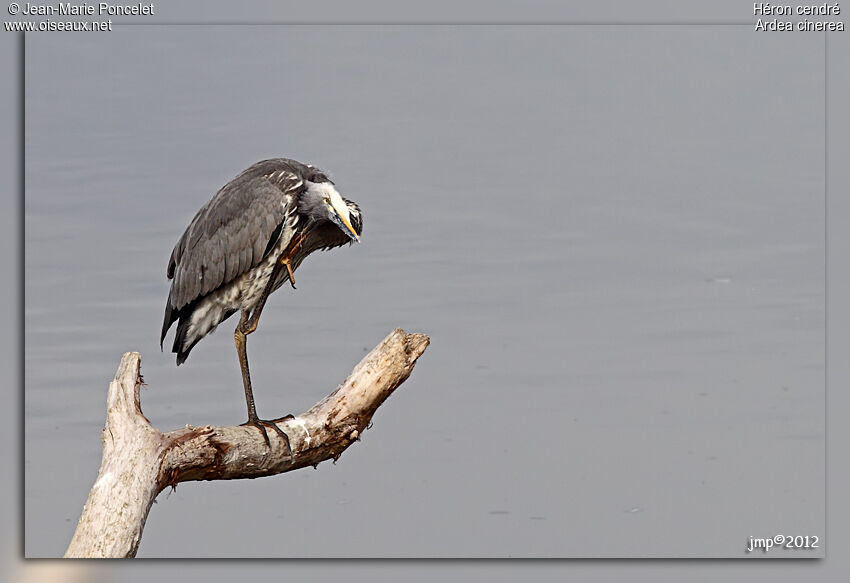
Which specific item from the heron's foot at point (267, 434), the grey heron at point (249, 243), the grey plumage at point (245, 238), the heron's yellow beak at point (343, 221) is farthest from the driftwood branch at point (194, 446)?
the grey plumage at point (245, 238)

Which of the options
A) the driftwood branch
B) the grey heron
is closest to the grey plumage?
the grey heron

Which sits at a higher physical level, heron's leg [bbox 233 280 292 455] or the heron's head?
the heron's head

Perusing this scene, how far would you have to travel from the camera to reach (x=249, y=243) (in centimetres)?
493

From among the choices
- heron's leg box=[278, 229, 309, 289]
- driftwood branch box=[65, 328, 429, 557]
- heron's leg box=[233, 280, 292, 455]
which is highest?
heron's leg box=[278, 229, 309, 289]

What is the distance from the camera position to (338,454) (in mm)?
4840

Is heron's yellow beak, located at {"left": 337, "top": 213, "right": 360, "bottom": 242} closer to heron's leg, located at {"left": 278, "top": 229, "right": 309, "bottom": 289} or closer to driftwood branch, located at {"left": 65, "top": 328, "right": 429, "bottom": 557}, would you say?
heron's leg, located at {"left": 278, "top": 229, "right": 309, "bottom": 289}

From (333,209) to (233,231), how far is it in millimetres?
455

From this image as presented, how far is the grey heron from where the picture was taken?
491 centimetres

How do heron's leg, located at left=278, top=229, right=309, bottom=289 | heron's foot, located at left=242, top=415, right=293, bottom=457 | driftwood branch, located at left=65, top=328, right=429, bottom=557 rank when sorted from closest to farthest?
1. driftwood branch, located at left=65, top=328, right=429, bottom=557
2. heron's foot, located at left=242, top=415, right=293, bottom=457
3. heron's leg, located at left=278, top=229, right=309, bottom=289

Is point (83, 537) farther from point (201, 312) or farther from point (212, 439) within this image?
point (201, 312)

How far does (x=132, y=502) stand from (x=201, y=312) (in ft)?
4.58

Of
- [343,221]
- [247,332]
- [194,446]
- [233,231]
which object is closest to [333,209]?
[343,221]

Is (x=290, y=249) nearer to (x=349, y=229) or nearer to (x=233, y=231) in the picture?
(x=233, y=231)

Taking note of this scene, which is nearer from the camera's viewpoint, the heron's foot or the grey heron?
the heron's foot
